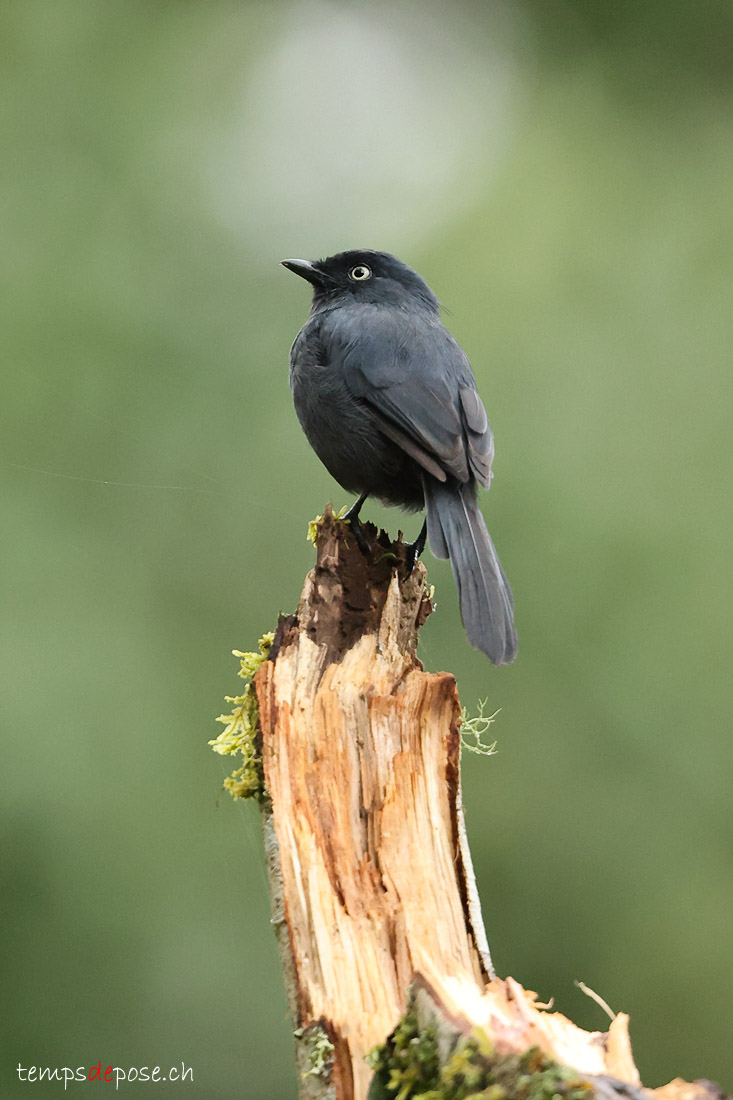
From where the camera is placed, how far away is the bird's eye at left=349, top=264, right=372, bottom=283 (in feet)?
15.0

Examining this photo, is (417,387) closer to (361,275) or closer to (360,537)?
(360,537)

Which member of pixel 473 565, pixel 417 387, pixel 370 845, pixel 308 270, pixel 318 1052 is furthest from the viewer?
pixel 308 270

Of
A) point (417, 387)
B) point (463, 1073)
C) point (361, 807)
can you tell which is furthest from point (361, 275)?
point (463, 1073)

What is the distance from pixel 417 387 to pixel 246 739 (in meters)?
1.47

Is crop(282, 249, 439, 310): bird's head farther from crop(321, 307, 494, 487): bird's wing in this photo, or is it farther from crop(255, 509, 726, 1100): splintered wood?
crop(255, 509, 726, 1100): splintered wood

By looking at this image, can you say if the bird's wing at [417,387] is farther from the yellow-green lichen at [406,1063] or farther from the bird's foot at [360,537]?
the yellow-green lichen at [406,1063]

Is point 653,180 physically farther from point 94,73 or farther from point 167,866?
point 167,866

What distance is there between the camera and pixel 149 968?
19.3ft

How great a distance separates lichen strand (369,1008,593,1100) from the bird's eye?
307 centimetres

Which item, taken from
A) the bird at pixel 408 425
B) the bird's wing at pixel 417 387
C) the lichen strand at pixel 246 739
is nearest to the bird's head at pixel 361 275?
the bird at pixel 408 425

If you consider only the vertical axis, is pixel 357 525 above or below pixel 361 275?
below

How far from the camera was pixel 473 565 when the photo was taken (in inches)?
139

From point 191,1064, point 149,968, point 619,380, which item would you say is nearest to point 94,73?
point 619,380

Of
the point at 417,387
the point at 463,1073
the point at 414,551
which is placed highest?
the point at 417,387
